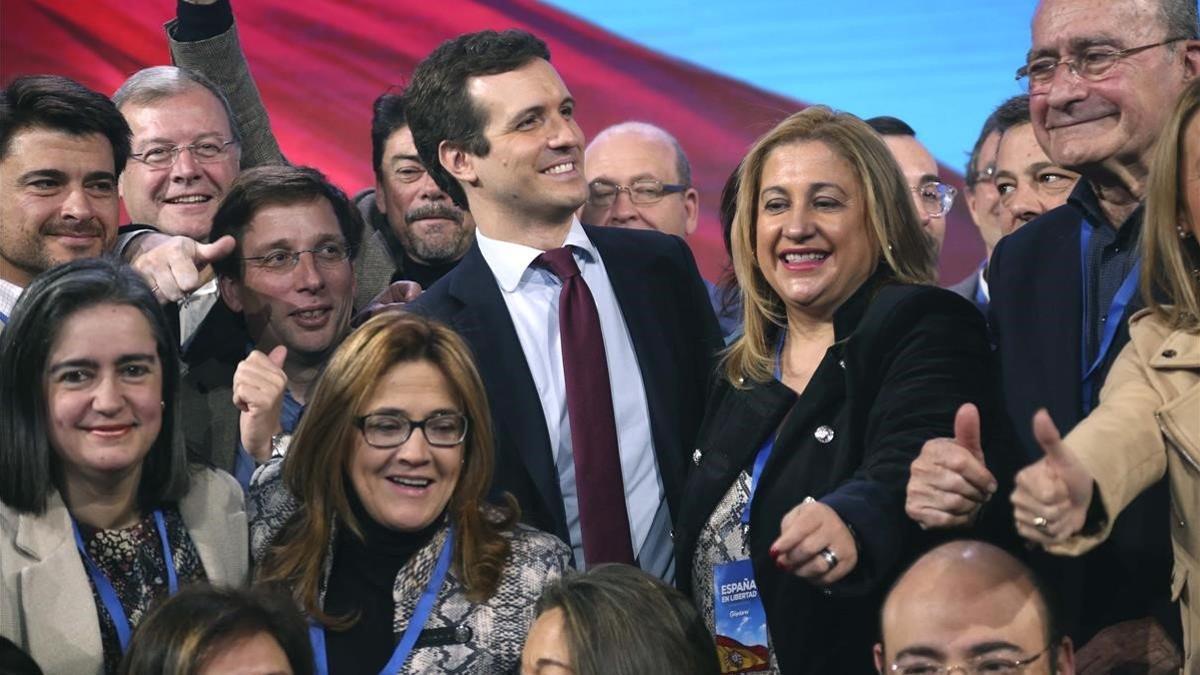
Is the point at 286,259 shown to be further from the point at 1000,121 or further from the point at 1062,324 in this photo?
the point at 1000,121

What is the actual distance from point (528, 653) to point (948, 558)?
70cm

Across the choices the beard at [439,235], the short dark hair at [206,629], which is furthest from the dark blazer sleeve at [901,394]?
the beard at [439,235]

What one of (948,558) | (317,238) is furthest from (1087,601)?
(317,238)

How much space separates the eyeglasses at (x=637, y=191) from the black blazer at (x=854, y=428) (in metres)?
2.16

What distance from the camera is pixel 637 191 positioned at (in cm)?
534

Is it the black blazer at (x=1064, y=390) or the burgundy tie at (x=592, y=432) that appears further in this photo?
the burgundy tie at (x=592, y=432)

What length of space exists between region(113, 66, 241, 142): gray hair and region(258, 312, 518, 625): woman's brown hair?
150 cm

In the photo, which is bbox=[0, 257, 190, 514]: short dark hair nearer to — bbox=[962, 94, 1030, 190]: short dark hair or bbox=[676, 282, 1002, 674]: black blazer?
bbox=[676, 282, 1002, 674]: black blazer

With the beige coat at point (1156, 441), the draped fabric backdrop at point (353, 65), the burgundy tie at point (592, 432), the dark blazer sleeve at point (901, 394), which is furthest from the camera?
the draped fabric backdrop at point (353, 65)

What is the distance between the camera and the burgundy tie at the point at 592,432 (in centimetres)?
348

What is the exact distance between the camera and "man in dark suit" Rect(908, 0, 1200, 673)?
2.92 metres

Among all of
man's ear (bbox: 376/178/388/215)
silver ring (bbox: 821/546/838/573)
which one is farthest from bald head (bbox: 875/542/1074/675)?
man's ear (bbox: 376/178/388/215)

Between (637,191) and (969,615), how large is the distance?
2867 mm

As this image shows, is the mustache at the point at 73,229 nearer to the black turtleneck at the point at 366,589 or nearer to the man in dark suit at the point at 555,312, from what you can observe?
the man in dark suit at the point at 555,312
